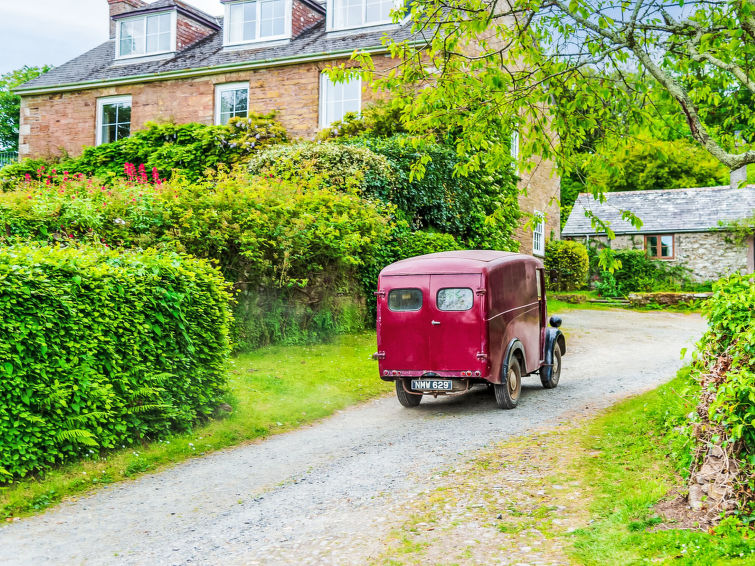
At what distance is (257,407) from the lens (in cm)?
1042

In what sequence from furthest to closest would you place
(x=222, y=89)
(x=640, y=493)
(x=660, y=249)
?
(x=660, y=249) → (x=222, y=89) → (x=640, y=493)

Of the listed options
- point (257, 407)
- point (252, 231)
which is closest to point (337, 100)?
point (252, 231)

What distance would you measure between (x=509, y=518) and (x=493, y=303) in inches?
194

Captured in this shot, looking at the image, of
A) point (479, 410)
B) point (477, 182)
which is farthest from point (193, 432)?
point (477, 182)

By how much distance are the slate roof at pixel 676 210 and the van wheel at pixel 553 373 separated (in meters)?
21.0

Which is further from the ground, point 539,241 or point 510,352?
point 539,241

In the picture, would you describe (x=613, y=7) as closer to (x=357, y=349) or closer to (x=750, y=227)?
(x=357, y=349)

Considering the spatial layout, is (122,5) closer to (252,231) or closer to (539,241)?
(539,241)

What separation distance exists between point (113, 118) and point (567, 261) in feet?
61.9

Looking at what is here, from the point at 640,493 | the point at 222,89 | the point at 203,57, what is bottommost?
the point at 640,493

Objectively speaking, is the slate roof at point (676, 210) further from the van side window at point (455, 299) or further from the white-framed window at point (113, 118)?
the van side window at point (455, 299)

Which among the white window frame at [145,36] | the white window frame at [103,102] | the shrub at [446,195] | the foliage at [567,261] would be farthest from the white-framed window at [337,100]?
the foliage at [567,261]

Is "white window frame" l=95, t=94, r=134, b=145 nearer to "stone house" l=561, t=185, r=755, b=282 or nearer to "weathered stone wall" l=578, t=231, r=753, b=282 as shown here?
"stone house" l=561, t=185, r=755, b=282

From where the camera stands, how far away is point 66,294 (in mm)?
7383
